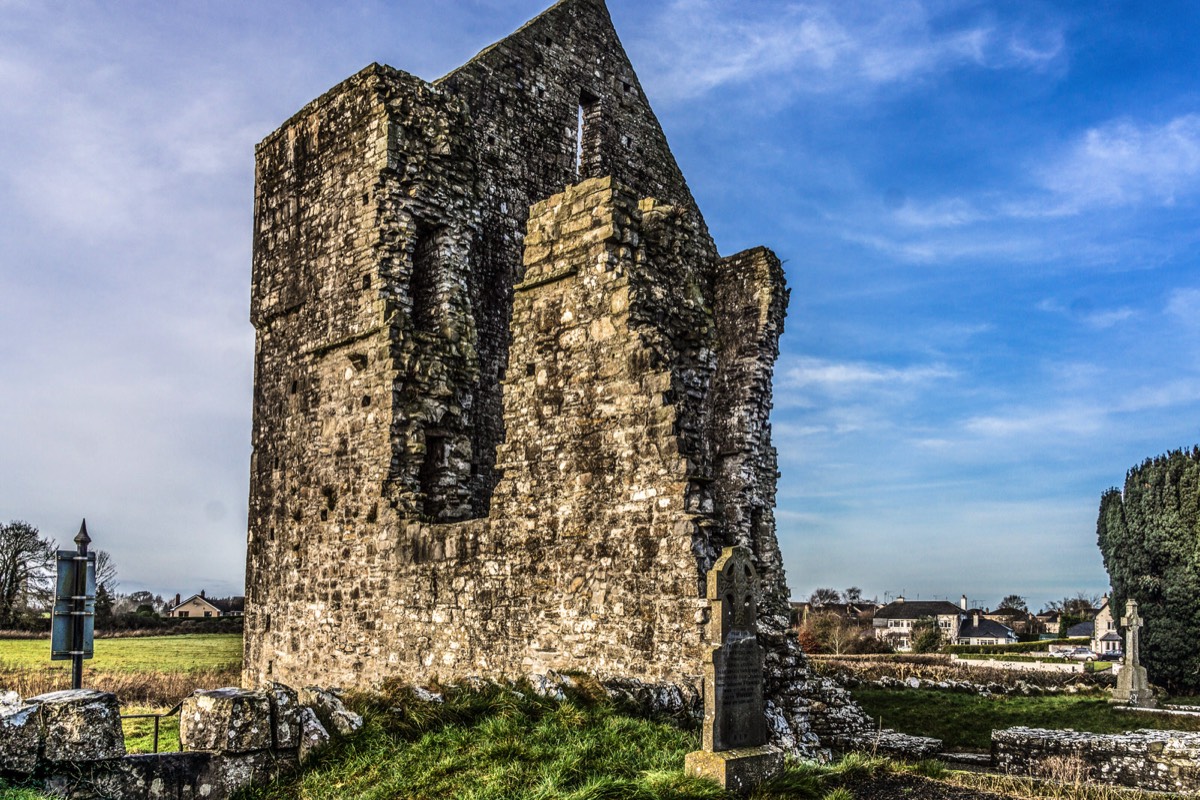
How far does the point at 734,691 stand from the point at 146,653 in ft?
59.3

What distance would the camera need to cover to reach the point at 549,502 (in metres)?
11.6

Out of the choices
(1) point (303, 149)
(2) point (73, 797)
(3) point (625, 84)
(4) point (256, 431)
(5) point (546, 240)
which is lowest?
(2) point (73, 797)

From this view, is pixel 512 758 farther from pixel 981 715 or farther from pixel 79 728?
pixel 981 715

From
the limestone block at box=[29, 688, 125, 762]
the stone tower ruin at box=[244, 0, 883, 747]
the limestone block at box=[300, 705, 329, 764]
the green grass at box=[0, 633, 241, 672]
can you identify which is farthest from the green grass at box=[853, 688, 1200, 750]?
the limestone block at box=[29, 688, 125, 762]

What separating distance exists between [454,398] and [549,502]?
3.66m

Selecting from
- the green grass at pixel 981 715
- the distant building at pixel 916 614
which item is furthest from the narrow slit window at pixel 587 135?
the distant building at pixel 916 614

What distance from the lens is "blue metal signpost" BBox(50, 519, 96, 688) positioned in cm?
934

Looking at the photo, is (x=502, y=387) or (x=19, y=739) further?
(x=502, y=387)

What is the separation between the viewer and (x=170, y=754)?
22.2 ft

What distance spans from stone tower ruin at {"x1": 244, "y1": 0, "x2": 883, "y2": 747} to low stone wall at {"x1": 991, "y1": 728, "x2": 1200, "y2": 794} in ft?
9.04

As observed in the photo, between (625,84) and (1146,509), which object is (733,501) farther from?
(1146,509)

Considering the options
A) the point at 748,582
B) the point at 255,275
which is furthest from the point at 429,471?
the point at 748,582

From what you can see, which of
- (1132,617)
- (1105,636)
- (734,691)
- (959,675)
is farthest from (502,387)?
(1105,636)

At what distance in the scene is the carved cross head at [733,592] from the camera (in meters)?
7.45
